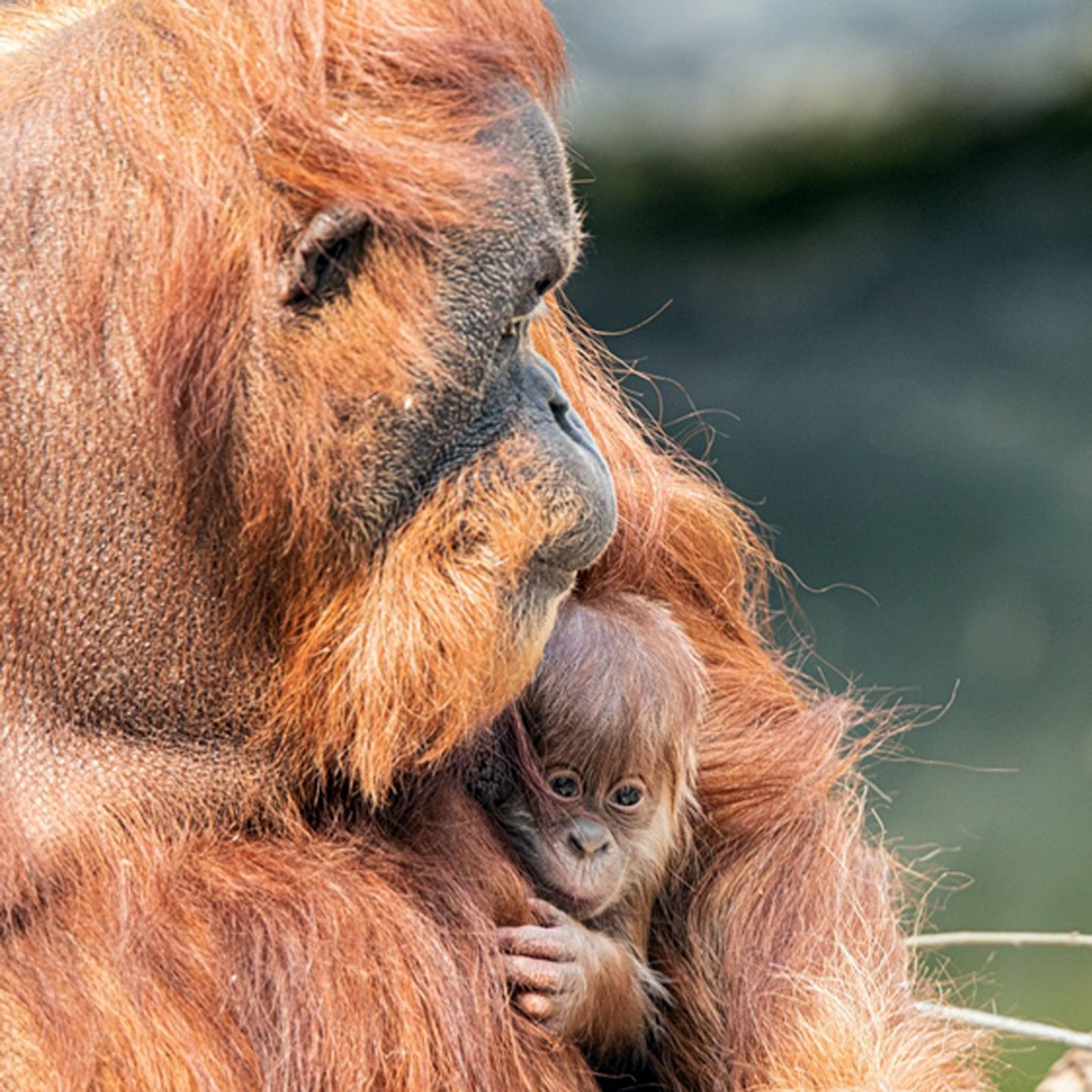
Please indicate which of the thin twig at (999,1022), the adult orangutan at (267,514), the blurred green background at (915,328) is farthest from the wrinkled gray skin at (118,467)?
the blurred green background at (915,328)

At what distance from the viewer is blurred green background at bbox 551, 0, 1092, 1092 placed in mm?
3959

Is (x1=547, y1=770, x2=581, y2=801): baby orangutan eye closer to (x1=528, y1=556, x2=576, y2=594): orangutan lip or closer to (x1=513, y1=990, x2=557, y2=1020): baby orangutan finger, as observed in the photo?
(x1=513, y1=990, x2=557, y2=1020): baby orangutan finger

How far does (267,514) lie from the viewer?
4.81ft

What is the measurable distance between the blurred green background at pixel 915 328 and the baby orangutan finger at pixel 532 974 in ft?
7.90

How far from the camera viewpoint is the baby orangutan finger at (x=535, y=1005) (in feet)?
5.56

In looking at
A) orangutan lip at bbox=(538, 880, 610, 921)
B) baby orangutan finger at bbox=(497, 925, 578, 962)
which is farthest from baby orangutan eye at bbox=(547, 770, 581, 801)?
baby orangutan finger at bbox=(497, 925, 578, 962)

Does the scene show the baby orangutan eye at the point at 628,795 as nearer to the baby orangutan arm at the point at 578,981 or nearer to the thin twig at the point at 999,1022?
the baby orangutan arm at the point at 578,981

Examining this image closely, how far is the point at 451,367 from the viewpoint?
4.73 feet

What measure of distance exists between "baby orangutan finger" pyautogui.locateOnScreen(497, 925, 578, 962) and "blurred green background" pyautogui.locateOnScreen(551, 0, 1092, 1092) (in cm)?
237

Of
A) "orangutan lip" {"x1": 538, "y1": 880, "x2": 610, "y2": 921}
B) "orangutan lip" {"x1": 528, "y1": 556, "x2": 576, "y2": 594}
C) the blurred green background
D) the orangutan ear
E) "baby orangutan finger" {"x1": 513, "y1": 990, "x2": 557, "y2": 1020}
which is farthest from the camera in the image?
the blurred green background

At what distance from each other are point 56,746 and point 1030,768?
297cm

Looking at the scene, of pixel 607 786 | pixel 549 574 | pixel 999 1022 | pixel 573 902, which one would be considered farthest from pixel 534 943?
pixel 999 1022

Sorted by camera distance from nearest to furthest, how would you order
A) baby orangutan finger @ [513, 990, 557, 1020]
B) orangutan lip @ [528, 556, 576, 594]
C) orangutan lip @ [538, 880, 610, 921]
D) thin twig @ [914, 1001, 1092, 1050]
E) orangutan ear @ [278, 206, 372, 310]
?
orangutan ear @ [278, 206, 372, 310] → orangutan lip @ [528, 556, 576, 594] → baby orangutan finger @ [513, 990, 557, 1020] → orangutan lip @ [538, 880, 610, 921] → thin twig @ [914, 1001, 1092, 1050]

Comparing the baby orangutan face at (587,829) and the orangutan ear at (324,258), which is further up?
the orangutan ear at (324,258)
